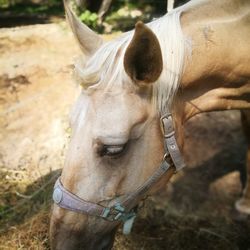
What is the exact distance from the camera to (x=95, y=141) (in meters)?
1.76

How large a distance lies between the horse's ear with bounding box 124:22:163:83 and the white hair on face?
0.06m

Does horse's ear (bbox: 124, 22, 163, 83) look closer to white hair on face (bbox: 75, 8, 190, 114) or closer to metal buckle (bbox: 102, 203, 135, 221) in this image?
white hair on face (bbox: 75, 8, 190, 114)

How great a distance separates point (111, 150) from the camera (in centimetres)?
177

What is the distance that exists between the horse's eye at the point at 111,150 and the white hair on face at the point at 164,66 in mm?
274

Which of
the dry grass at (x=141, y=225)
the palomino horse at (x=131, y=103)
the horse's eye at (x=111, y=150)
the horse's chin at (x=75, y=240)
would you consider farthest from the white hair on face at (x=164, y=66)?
the dry grass at (x=141, y=225)

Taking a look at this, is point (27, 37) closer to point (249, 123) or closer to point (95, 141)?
point (249, 123)

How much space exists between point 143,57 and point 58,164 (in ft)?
6.69

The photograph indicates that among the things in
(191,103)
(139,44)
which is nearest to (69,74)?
(191,103)

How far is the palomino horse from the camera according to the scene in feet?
5.80

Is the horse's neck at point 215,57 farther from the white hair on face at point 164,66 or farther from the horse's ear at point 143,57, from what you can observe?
the horse's ear at point 143,57

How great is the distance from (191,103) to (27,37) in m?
2.91

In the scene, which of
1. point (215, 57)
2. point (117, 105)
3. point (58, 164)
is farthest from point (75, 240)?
point (58, 164)

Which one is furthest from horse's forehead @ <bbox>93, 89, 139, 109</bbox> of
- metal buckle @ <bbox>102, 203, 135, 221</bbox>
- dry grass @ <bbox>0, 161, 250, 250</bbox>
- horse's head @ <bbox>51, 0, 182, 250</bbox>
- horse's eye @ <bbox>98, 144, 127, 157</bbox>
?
dry grass @ <bbox>0, 161, 250, 250</bbox>

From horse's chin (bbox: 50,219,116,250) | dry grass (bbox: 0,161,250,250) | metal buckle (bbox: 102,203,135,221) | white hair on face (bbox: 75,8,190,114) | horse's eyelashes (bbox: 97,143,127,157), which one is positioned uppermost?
white hair on face (bbox: 75,8,190,114)
